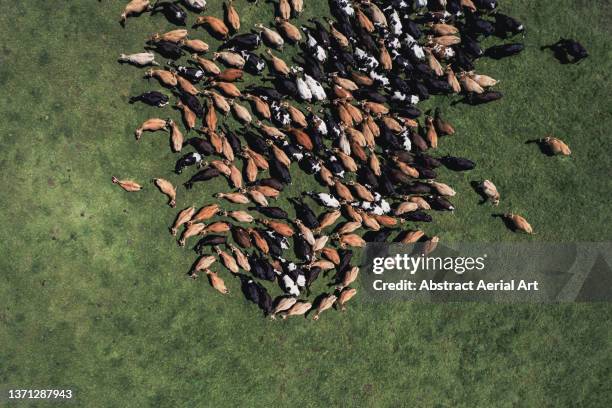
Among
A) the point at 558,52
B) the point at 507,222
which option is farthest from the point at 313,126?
the point at 558,52

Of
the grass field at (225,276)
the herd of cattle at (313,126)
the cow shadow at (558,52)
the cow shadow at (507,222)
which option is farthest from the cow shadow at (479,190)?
the cow shadow at (558,52)

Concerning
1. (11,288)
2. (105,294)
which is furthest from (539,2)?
(11,288)

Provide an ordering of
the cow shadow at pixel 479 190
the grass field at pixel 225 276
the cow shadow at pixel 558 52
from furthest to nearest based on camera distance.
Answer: the cow shadow at pixel 558 52 → the cow shadow at pixel 479 190 → the grass field at pixel 225 276

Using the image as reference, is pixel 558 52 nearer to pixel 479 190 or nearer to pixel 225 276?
pixel 479 190

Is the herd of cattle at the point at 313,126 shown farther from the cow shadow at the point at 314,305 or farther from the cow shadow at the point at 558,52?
the cow shadow at the point at 558,52

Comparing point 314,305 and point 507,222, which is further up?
point 507,222

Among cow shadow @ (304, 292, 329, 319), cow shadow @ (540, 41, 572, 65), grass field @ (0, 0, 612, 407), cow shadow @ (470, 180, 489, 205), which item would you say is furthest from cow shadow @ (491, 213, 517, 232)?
cow shadow @ (304, 292, 329, 319)

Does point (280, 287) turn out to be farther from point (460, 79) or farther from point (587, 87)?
point (587, 87)
